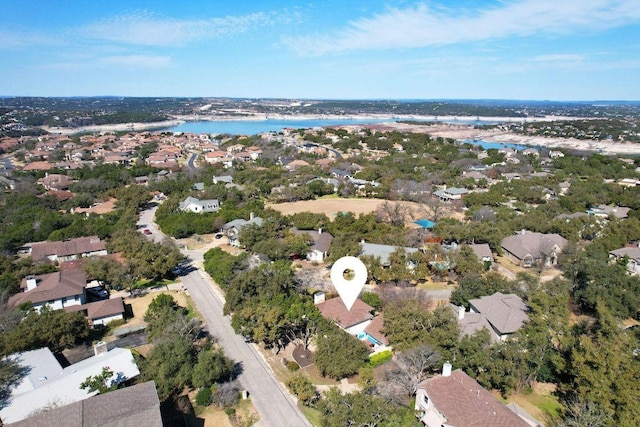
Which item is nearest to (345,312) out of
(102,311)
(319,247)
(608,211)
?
(319,247)

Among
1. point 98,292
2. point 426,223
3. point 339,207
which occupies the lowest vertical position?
point 98,292

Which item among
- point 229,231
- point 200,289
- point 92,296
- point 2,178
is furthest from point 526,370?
point 2,178

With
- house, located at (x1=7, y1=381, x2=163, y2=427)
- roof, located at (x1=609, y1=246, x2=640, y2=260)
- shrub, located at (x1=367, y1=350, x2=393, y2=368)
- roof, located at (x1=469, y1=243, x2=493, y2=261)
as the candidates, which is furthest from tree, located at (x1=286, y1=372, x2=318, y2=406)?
roof, located at (x1=609, y1=246, x2=640, y2=260)

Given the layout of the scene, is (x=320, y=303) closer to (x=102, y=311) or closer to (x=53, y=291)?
(x=102, y=311)

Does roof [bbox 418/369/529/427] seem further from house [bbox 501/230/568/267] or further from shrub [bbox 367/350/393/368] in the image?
house [bbox 501/230/568/267]

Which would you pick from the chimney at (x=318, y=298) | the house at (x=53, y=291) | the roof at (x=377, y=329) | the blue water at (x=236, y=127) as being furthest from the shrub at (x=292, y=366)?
the blue water at (x=236, y=127)

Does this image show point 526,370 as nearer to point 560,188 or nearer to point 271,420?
point 271,420

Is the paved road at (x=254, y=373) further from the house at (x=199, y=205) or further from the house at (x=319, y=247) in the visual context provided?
the house at (x=199, y=205)

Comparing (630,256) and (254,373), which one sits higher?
(630,256)
